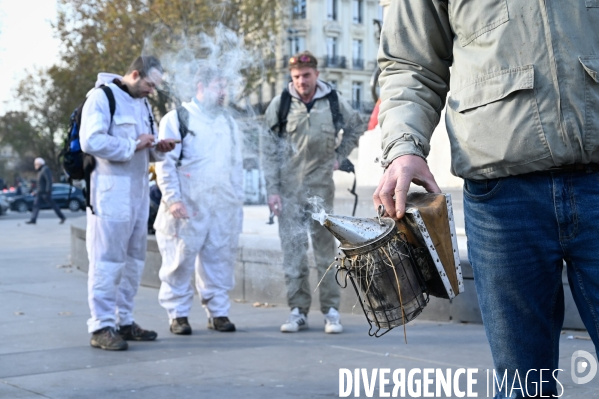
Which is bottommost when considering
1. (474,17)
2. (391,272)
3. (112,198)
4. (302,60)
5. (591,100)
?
(391,272)

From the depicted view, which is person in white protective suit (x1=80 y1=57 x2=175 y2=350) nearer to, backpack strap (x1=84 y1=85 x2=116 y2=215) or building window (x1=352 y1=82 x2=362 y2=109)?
backpack strap (x1=84 y1=85 x2=116 y2=215)

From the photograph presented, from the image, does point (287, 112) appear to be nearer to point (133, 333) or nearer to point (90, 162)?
point (90, 162)

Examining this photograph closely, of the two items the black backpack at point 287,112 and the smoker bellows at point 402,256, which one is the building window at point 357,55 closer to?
the black backpack at point 287,112

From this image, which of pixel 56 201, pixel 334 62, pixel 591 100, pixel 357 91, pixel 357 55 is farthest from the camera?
pixel 357 91

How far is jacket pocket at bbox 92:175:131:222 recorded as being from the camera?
19.2 ft

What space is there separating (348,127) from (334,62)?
64952 millimetres

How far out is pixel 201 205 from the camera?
257 inches

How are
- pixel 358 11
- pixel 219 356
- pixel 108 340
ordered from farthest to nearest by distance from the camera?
pixel 358 11 → pixel 108 340 → pixel 219 356

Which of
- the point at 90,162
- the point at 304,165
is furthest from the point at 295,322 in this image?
the point at 90,162

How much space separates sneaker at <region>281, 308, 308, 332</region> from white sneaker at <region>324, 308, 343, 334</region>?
0.19 meters

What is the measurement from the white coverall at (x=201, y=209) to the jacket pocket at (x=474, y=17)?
4158 millimetres

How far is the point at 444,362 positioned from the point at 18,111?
60867 mm

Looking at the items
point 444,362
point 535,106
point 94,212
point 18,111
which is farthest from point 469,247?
point 18,111

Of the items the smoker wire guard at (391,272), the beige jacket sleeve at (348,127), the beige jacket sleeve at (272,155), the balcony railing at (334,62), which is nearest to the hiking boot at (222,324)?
the beige jacket sleeve at (272,155)
